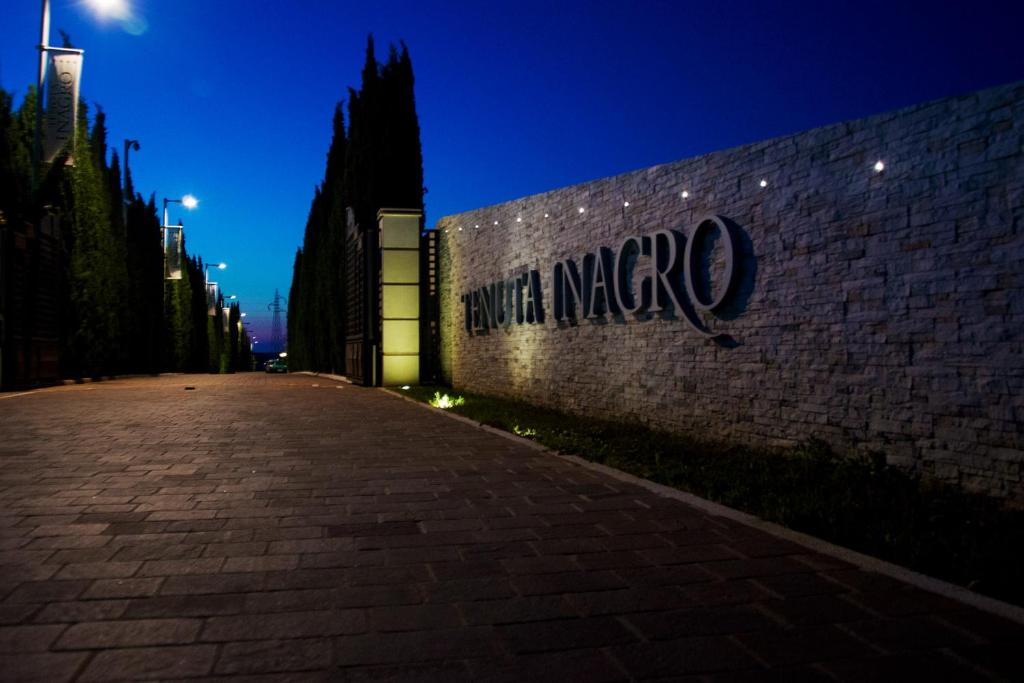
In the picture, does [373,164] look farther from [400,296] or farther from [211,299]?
[211,299]

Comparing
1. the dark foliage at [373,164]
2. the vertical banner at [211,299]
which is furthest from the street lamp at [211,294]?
the dark foliage at [373,164]

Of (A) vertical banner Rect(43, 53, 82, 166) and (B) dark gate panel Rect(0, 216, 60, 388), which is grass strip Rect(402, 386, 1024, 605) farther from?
(B) dark gate panel Rect(0, 216, 60, 388)

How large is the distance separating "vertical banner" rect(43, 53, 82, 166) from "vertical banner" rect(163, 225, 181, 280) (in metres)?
17.0

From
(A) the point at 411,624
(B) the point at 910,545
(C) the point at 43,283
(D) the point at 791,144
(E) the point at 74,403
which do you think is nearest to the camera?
(A) the point at 411,624

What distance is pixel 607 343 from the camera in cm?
1223

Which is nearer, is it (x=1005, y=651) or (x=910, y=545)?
(x=1005, y=651)

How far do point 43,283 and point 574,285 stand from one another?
1655 cm

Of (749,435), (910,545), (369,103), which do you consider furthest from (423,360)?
(910,545)

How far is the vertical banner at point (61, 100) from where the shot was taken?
17.7m

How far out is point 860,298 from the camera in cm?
739

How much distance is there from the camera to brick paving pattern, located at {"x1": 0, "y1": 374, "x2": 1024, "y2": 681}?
3.04 m

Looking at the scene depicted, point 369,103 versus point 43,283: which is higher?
point 369,103

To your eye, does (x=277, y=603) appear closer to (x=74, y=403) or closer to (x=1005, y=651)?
(x=1005, y=651)

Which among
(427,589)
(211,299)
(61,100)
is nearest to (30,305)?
(61,100)
